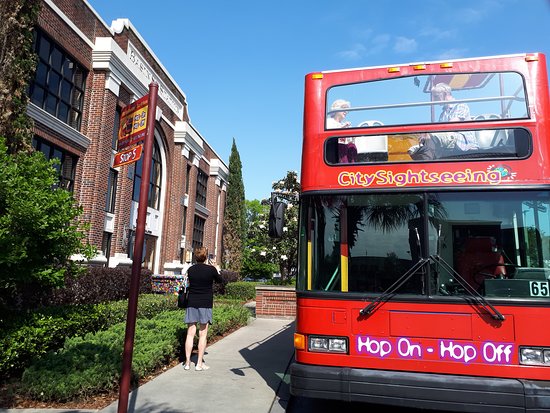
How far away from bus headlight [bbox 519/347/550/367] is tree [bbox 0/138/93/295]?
547cm

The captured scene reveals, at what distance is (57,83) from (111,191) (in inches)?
181

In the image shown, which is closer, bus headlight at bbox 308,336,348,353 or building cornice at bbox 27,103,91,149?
bus headlight at bbox 308,336,348,353

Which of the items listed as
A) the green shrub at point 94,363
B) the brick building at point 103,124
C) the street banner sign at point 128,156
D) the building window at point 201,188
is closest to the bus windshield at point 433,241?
the street banner sign at point 128,156

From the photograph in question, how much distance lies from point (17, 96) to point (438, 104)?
9.45 m

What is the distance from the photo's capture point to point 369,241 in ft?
14.0

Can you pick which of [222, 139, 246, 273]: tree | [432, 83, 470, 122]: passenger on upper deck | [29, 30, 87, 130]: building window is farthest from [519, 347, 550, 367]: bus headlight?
[222, 139, 246, 273]: tree

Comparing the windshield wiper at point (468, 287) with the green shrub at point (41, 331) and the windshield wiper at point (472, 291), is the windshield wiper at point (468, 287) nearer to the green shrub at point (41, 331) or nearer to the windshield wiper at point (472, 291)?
the windshield wiper at point (472, 291)

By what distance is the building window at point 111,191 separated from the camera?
1639cm

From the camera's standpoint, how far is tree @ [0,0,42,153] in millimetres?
9570

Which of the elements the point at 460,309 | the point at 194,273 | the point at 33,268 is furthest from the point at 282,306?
the point at 460,309

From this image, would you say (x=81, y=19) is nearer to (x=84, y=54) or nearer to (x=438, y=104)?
(x=84, y=54)

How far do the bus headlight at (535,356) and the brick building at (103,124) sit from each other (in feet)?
38.1

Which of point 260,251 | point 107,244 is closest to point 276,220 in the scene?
point 107,244

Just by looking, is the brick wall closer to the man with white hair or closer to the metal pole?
the man with white hair
